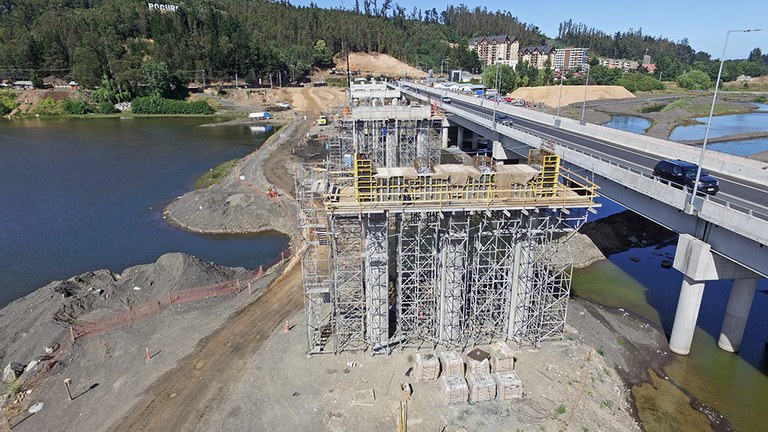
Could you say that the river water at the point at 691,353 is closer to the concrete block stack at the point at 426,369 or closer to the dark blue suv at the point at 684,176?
the dark blue suv at the point at 684,176

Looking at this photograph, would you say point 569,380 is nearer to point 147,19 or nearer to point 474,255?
point 474,255

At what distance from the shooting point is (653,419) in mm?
21219

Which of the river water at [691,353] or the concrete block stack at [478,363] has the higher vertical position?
the concrete block stack at [478,363]

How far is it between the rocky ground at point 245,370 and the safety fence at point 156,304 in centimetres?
56

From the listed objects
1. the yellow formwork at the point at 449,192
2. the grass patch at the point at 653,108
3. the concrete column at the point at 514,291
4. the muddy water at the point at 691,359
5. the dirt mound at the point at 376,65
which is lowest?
the muddy water at the point at 691,359

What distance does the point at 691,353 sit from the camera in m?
26.4

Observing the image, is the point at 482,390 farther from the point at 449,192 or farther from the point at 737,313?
the point at 737,313

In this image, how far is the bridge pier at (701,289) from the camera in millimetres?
24219

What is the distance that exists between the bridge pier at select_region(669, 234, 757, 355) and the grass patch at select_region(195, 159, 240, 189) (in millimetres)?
53845

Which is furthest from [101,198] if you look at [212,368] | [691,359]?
[691,359]

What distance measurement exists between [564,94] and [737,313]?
126969 millimetres

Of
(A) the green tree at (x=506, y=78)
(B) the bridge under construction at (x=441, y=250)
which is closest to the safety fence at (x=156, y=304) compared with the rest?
(B) the bridge under construction at (x=441, y=250)

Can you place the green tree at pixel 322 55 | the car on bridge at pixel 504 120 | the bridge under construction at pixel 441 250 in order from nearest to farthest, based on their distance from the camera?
the bridge under construction at pixel 441 250 < the car on bridge at pixel 504 120 < the green tree at pixel 322 55

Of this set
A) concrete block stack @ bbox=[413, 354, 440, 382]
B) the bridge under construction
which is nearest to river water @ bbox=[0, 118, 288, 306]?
the bridge under construction
